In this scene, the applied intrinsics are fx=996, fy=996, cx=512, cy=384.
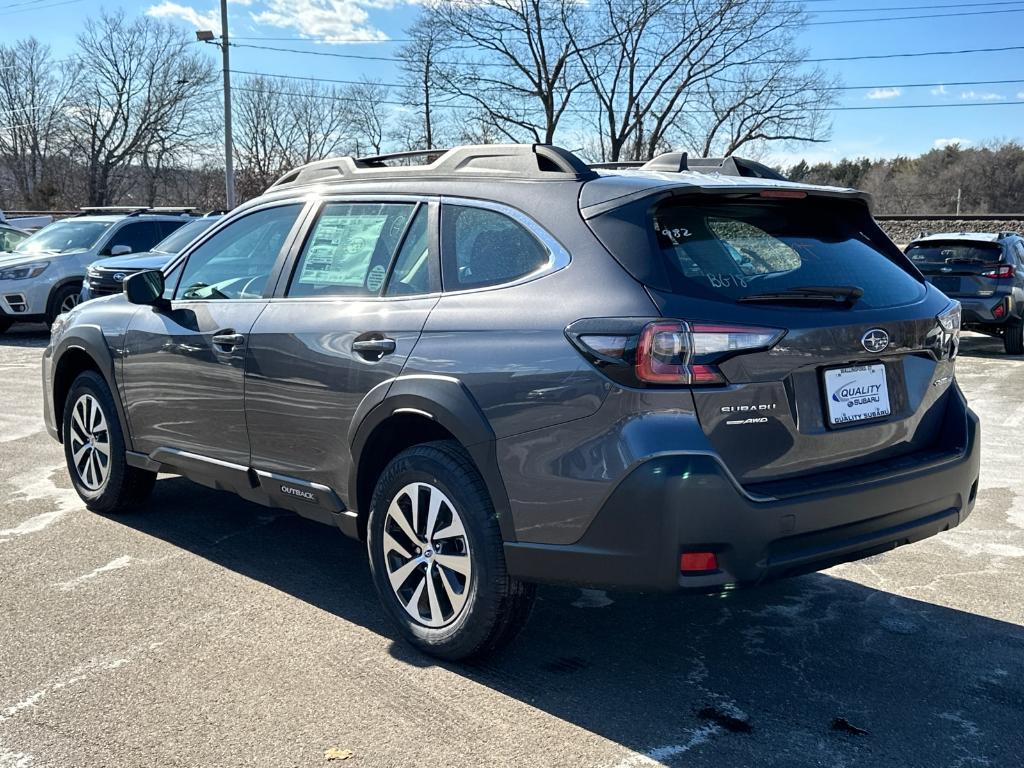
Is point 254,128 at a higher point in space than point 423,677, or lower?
higher

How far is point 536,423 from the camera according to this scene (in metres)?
3.15

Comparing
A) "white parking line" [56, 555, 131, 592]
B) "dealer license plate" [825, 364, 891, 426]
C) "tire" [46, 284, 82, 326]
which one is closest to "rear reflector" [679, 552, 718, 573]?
"dealer license plate" [825, 364, 891, 426]

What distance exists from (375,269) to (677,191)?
4.19ft

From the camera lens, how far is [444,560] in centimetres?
352

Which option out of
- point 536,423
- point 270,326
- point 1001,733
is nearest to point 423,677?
point 536,423

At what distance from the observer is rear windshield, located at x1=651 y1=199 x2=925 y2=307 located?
3.17 metres

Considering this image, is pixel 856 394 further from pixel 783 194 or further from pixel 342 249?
pixel 342 249

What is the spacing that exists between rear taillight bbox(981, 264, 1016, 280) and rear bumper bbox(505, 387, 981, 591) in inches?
435

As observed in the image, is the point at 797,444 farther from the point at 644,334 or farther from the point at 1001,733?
the point at 1001,733

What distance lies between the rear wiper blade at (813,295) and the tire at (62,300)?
13120 mm

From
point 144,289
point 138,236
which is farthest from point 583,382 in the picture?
point 138,236

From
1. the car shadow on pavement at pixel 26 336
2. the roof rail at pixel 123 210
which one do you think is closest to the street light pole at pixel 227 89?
the roof rail at pixel 123 210

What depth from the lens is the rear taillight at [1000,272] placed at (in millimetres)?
13117

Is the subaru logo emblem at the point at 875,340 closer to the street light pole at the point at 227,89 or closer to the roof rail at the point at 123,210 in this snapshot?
the roof rail at the point at 123,210
